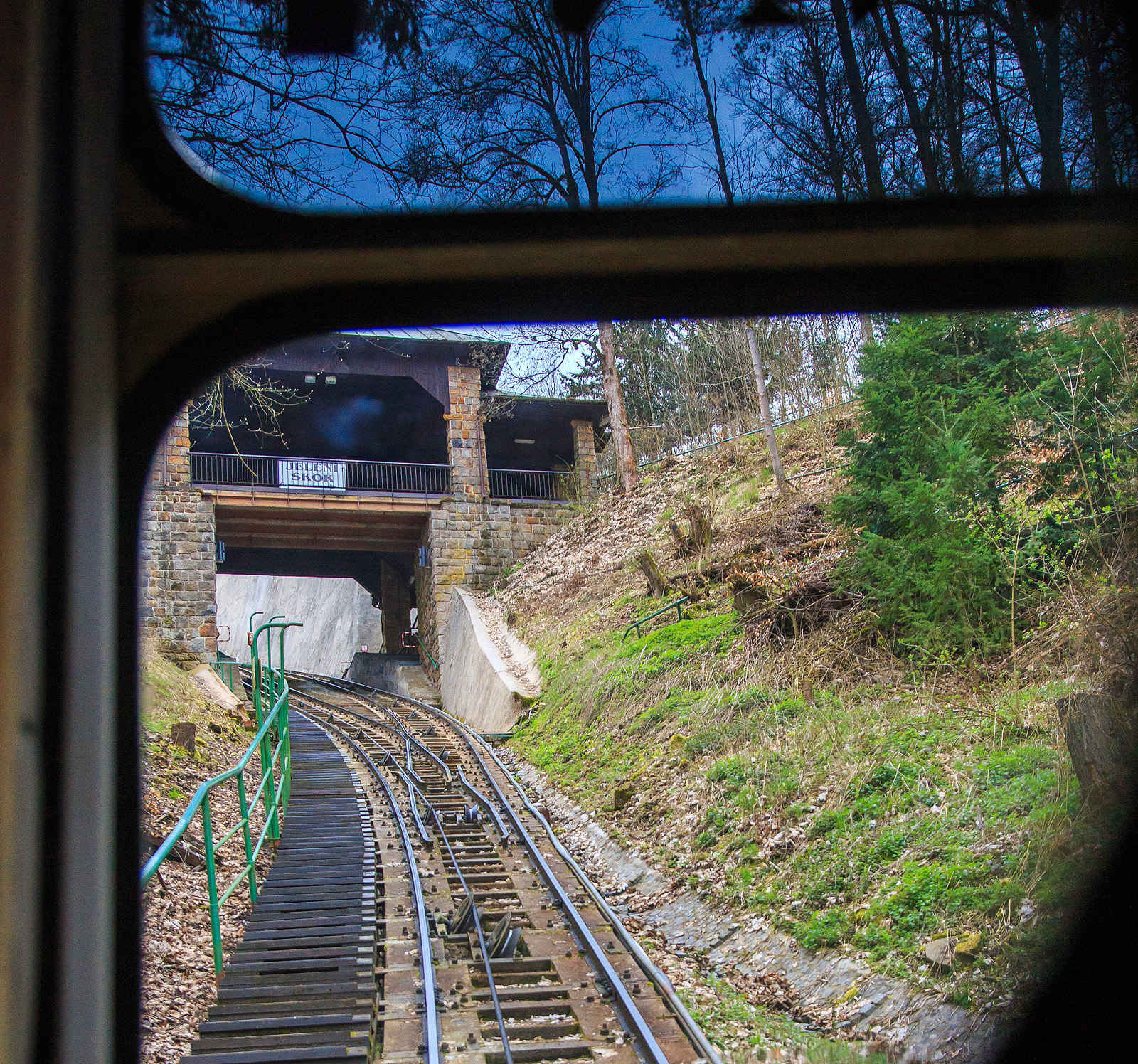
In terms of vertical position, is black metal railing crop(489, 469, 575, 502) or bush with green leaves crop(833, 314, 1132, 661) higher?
black metal railing crop(489, 469, 575, 502)

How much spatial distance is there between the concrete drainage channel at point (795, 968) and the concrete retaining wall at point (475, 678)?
6383mm

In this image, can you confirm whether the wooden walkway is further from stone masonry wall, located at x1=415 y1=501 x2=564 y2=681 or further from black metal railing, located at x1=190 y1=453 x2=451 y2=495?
black metal railing, located at x1=190 y1=453 x2=451 y2=495

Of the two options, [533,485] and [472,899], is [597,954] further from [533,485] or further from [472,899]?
[533,485]

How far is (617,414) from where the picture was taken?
72.2ft

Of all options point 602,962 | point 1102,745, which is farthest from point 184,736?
point 1102,745

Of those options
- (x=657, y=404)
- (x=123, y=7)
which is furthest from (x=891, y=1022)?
(x=657, y=404)

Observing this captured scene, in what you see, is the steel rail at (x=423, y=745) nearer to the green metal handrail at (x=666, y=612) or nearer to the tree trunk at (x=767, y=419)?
the green metal handrail at (x=666, y=612)

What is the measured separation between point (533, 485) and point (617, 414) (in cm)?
605

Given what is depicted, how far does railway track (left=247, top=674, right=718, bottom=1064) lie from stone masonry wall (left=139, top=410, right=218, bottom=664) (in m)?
9.85

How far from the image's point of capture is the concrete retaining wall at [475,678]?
52.4 feet

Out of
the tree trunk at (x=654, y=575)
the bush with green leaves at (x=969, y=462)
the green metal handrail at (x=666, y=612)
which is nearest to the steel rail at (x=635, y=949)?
the green metal handrail at (x=666, y=612)

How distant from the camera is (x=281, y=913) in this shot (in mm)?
7316

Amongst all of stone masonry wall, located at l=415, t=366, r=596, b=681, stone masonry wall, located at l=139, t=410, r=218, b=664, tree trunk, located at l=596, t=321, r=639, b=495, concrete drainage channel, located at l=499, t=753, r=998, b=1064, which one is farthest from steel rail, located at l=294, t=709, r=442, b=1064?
tree trunk, located at l=596, t=321, r=639, b=495

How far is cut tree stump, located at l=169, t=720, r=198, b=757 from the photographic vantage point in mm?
10906
